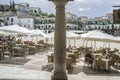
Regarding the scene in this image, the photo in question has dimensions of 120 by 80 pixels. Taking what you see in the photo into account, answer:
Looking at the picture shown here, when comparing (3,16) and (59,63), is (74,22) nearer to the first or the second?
(3,16)

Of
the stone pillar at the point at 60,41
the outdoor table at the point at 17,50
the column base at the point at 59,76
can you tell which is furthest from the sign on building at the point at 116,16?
the outdoor table at the point at 17,50

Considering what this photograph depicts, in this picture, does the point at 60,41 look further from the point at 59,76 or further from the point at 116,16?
the point at 116,16

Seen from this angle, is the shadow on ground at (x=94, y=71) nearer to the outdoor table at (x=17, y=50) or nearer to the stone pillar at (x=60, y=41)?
the stone pillar at (x=60, y=41)

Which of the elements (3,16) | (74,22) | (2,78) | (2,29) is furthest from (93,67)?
(74,22)

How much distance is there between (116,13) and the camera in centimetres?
775

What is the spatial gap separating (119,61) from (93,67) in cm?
141

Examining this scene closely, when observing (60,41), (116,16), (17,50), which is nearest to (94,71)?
(60,41)

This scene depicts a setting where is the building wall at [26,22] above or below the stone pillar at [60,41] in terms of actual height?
above

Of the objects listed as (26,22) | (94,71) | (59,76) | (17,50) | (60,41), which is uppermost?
(26,22)

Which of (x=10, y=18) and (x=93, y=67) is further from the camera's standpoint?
(x=10, y=18)

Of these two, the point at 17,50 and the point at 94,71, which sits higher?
the point at 17,50

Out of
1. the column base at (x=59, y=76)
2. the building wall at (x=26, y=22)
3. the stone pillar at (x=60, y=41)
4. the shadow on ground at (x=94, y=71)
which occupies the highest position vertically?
the building wall at (x=26, y=22)

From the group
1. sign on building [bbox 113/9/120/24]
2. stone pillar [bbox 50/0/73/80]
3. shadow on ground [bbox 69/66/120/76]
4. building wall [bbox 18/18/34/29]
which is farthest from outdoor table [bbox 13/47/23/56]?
building wall [bbox 18/18/34/29]

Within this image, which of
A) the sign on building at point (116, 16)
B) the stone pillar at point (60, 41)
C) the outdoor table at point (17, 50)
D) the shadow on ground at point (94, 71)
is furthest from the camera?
the outdoor table at point (17, 50)
